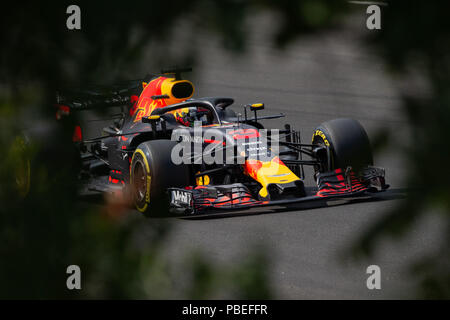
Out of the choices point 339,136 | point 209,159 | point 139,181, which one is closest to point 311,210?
point 339,136

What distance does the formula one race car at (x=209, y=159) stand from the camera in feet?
26.3

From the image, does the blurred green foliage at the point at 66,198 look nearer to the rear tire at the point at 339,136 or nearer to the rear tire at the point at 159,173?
the rear tire at the point at 159,173

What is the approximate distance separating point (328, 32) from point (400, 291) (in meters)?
0.67

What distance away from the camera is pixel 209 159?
336 inches

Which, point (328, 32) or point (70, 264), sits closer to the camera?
point (328, 32)

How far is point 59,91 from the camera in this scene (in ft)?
6.10

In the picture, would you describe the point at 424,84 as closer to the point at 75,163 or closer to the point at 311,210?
the point at 75,163

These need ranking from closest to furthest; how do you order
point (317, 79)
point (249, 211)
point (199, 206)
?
point (317, 79) < point (199, 206) < point (249, 211)

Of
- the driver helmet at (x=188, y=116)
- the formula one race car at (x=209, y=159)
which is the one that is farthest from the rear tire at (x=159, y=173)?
the driver helmet at (x=188, y=116)

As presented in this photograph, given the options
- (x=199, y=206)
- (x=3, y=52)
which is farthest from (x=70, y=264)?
(x=199, y=206)

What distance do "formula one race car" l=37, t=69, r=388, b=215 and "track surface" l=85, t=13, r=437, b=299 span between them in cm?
27

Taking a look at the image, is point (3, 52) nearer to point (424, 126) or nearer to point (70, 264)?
point (70, 264)

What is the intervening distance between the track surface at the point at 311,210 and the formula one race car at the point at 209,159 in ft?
0.88

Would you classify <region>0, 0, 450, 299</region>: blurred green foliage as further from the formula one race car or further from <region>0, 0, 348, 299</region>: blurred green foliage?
the formula one race car
